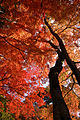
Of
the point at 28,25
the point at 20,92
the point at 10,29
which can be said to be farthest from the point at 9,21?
the point at 20,92

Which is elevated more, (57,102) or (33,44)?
(33,44)

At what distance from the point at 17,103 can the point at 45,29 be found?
5.45 metres

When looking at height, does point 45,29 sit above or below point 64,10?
above

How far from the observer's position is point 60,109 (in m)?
2.40

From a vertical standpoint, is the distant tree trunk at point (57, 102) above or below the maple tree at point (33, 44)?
below

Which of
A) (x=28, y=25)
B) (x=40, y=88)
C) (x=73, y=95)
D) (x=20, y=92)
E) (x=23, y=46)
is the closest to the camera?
(x=28, y=25)

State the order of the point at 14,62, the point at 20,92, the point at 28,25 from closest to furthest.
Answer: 1. the point at 28,25
2. the point at 14,62
3. the point at 20,92

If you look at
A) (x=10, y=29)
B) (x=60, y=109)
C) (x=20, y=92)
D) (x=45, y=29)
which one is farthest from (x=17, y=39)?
(x=20, y=92)

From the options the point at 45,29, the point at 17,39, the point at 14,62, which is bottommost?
the point at 14,62

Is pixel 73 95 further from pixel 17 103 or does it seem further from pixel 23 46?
pixel 23 46

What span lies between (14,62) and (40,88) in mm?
3351

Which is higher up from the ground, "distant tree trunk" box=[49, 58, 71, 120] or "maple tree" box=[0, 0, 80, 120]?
"maple tree" box=[0, 0, 80, 120]

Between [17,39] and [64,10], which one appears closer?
[64,10]

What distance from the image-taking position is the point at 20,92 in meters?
5.37
